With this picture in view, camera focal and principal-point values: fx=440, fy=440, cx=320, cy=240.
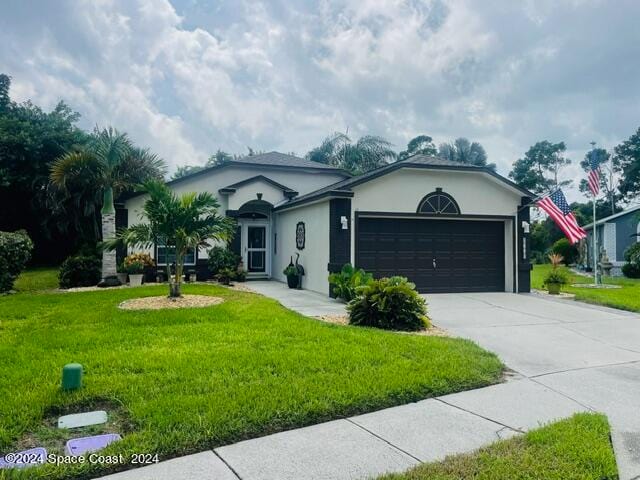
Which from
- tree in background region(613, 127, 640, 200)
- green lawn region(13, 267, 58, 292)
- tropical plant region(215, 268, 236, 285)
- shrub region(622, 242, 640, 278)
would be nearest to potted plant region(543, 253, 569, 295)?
tropical plant region(215, 268, 236, 285)

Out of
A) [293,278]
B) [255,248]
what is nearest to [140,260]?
[255,248]

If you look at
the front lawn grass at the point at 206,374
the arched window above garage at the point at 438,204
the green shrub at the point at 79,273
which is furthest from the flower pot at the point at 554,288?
the green shrub at the point at 79,273

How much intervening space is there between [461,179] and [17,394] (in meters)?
11.9

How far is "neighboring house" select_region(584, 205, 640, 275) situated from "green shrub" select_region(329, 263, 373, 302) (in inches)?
829

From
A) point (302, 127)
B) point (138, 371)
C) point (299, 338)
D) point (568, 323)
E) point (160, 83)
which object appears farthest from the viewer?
point (302, 127)

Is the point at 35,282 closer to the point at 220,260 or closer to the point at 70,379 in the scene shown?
the point at 220,260

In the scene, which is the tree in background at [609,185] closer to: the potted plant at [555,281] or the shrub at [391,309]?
the potted plant at [555,281]

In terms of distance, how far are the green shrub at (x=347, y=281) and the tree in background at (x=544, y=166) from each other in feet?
119

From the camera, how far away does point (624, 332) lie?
7.80 metres

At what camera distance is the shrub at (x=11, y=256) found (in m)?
11.6

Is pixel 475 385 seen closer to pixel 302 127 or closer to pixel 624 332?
pixel 624 332

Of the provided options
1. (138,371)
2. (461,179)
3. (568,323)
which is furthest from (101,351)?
(461,179)

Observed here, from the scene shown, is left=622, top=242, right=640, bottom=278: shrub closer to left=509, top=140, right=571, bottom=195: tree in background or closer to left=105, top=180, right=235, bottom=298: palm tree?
left=105, top=180, right=235, bottom=298: palm tree

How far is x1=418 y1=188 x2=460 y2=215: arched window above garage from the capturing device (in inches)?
502
